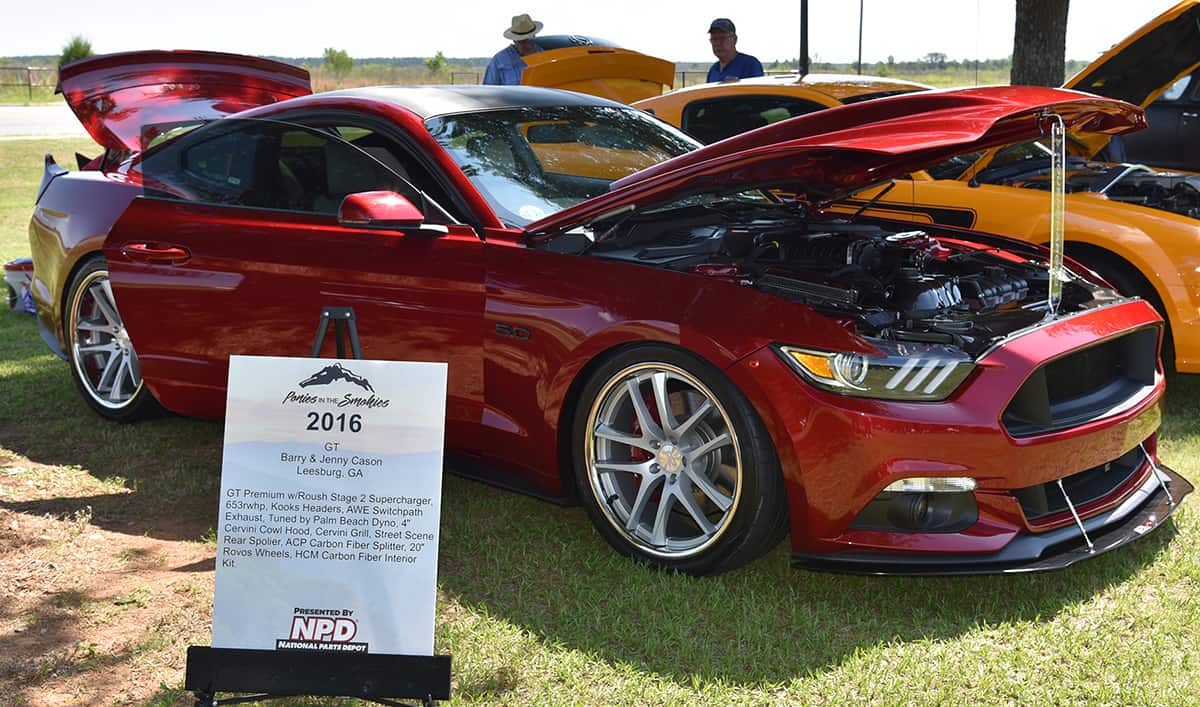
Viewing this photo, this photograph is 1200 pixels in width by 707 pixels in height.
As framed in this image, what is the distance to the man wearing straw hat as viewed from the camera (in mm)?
9680

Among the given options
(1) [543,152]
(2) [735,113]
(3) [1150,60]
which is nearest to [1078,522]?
(1) [543,152]

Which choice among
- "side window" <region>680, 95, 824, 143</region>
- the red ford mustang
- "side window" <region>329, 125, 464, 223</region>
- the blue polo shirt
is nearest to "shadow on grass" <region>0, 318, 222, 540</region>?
the red ford mustang

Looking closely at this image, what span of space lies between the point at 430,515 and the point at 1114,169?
17.0ft

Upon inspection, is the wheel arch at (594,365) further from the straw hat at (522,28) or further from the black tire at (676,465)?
the straw hat at (522,28)

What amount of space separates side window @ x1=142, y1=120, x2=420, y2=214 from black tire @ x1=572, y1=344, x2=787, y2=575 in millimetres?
1141

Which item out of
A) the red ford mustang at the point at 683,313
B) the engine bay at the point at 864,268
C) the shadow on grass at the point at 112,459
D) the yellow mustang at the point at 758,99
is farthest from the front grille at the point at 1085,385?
the yellow mustang at the point at 758,99

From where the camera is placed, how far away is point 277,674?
2.92m

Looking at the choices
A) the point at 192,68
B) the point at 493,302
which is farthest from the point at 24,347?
the point at 493,302

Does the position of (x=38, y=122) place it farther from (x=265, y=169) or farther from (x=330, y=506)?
(x=330, y=506)

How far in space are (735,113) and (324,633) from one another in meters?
5.35

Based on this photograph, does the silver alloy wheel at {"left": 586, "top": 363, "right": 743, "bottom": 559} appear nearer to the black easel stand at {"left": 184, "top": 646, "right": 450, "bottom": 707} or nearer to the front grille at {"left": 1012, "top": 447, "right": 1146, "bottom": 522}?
the front grille at {"left": 1012, "top": 447, "right": 1146, "bottom": 522}

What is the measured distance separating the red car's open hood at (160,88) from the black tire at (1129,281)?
404cm

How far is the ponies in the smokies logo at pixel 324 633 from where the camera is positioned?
2.92 metres

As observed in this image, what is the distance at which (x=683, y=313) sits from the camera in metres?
3.74
